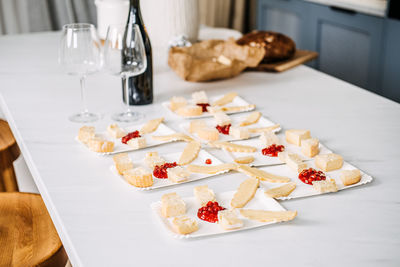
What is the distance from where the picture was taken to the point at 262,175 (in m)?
1.08

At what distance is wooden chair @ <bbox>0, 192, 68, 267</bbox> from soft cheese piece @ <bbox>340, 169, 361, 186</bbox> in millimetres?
628

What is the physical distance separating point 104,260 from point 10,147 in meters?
1.05

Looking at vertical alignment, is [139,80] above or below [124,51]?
below

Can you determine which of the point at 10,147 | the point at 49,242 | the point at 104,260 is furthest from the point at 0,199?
the point at 104,260

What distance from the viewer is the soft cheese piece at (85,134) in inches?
50.0

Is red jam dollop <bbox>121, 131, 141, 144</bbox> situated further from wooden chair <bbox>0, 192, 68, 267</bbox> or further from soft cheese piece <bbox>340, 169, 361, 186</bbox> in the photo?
soft cheese piece <bbox>340, 169, 361, 186</bbox>

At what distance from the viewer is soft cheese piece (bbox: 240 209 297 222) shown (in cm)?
92

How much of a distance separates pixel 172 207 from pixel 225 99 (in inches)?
27.9

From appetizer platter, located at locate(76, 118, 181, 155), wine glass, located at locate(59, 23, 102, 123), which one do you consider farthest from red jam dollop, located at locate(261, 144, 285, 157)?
wine glass, located at locate(59, 23, 102, 123)

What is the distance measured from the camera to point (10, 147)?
174cm

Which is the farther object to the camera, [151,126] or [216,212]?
[151,126]

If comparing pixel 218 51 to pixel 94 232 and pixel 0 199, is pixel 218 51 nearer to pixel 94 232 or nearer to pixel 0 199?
pixel 0 199

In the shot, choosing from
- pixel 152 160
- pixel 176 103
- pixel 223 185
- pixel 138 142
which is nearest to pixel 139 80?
pixel 176 103

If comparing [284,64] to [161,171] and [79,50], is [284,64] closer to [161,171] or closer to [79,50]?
[79,50]
